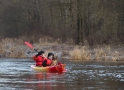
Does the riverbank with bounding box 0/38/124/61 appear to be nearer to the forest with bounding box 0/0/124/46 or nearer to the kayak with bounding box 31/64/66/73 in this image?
the forest with bounding box 0/0/124/46

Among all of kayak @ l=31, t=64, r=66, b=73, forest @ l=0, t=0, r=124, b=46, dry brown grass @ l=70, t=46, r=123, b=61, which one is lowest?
kayak @ l=31, t=64, r=66, b=73

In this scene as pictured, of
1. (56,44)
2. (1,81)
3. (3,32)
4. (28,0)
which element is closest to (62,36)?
(56,44)

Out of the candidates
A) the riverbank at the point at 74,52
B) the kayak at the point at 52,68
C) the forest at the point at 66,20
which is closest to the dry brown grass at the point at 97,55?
the riverbank at the point at 74,52

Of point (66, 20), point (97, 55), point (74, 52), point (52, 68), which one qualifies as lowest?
point (52, 68)

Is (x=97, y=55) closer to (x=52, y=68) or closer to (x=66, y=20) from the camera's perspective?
(x=52, y=68)

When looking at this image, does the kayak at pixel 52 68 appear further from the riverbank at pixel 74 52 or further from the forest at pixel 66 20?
the forest at pixel 66 20

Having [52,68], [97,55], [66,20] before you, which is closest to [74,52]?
[97,55]

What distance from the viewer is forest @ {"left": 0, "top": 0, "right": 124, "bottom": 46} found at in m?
39.4

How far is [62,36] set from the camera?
47.0 meters

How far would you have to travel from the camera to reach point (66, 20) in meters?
47.6

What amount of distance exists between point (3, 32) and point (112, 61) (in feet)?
96.7

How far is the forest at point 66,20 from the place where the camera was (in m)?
39.4

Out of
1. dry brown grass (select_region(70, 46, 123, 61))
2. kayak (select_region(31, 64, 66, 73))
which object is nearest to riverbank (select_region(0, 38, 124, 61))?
dry brown grass (select_region(70, 46, 123, 61))

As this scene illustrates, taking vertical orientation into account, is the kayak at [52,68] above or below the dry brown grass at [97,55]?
below
